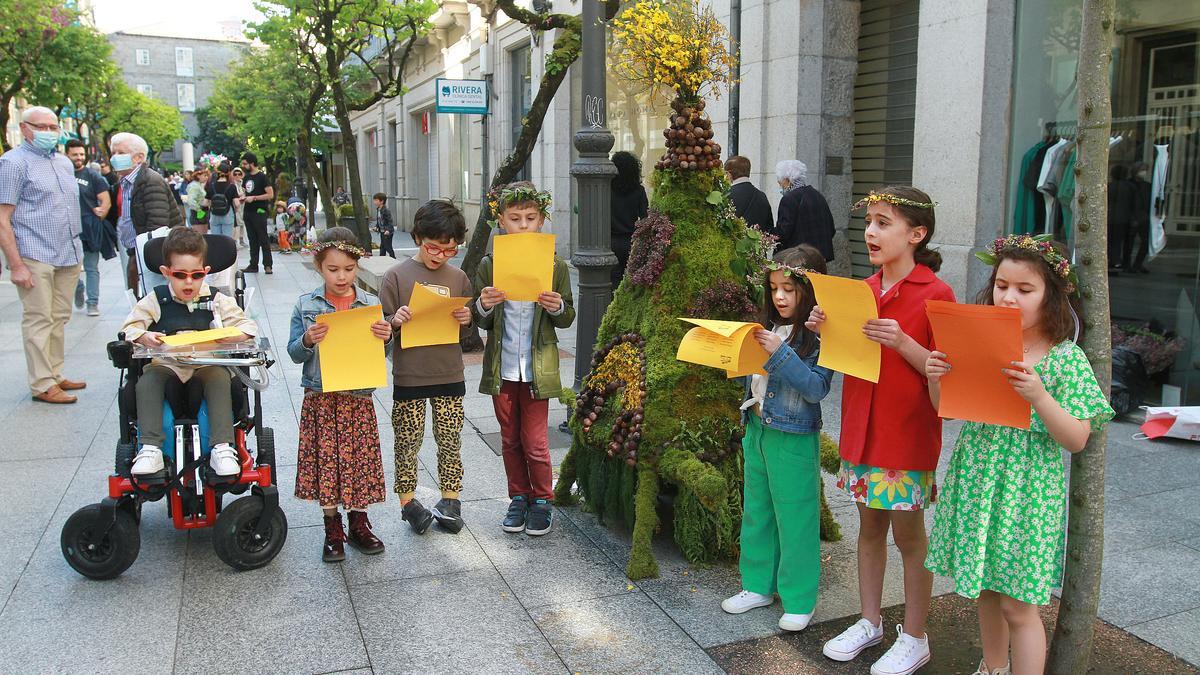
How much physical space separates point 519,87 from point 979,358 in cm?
1865

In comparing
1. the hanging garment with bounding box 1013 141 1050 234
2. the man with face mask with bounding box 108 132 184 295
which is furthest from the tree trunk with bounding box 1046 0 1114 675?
the man with face mask with bounding box 108 132 184 295

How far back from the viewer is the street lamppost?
630 centimetres

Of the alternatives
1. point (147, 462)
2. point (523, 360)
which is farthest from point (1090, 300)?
point (147, 462)

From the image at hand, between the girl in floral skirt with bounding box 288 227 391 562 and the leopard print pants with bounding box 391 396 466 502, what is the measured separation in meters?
0.16

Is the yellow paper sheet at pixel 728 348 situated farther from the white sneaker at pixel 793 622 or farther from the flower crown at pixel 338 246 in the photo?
the flower crown at pixel 338 246

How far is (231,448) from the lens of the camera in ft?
14.1

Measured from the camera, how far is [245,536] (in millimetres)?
4324

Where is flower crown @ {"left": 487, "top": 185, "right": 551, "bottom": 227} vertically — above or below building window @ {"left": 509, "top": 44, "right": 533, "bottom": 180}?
below

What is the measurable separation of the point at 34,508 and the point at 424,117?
91.7 ft

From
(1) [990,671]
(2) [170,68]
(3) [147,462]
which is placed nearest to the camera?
(1) [990,671]

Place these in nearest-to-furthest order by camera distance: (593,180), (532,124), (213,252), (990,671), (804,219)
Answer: (990,671), (213,252), (593,180), (804,219), (532,124)

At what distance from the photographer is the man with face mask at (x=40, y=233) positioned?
7.27 metres

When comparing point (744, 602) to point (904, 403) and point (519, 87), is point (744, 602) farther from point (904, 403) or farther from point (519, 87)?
point (519, 87)

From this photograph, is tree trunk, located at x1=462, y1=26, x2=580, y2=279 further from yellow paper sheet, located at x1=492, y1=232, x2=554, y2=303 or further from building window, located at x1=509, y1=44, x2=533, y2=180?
building window, located at x1=509, y1=44, x2=533, y2=180
